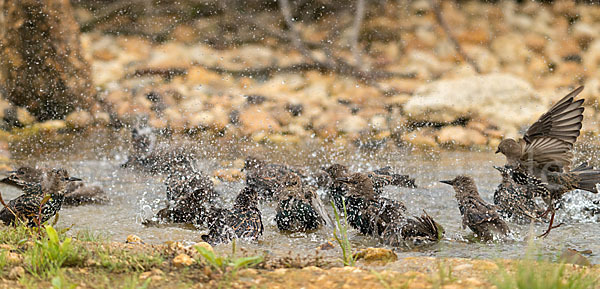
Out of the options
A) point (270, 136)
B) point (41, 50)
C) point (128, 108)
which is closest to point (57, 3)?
point (41, 50)

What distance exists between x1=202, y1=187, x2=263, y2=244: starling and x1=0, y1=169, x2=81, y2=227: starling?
1.00m

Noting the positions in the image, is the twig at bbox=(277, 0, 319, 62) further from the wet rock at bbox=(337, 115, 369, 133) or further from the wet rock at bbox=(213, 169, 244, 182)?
the wet rock at bbox=(213, 169, 244, 182)

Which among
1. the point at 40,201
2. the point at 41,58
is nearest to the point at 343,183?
the point at 40,201

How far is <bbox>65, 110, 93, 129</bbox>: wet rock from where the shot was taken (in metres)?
9.09

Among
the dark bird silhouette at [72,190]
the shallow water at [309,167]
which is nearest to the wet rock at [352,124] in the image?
the shallow water at [309,167]

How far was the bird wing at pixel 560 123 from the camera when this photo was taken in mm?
4117

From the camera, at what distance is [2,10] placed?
31.6 ft

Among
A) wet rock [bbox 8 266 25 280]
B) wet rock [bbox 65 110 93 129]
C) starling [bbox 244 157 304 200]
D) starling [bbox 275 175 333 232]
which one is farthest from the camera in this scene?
wet rock [bbox 65 110 93 129]

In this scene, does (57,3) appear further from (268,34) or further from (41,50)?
(268,34)

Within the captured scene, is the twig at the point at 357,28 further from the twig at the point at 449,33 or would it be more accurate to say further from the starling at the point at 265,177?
the starling at the point at 265,177

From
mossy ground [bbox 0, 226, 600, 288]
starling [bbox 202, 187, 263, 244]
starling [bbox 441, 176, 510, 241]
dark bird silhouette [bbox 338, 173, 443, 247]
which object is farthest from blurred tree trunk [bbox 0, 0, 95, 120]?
starling [bbox 441, 176, 510, 241]

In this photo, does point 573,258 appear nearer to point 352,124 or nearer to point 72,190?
point 72,190

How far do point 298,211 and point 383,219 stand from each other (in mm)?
574

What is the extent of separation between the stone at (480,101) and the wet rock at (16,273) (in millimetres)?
7857
